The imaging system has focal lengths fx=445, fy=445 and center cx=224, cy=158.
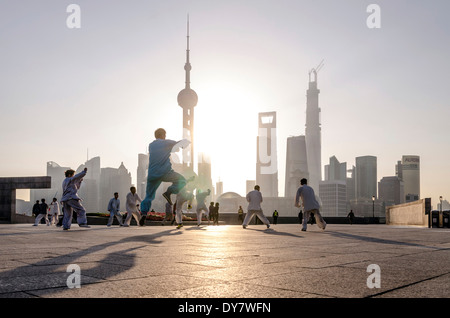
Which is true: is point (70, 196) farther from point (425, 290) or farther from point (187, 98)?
point (187, 98)

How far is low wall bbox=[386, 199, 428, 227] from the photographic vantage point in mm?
28781

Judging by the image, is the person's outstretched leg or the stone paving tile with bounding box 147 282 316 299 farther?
the person's outstretched leg

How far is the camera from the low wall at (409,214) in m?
28.8

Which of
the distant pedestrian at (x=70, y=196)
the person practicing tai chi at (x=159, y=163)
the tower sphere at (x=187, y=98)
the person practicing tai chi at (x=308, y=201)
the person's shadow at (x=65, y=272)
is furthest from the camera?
the tower sphere at (x=187, y=98)

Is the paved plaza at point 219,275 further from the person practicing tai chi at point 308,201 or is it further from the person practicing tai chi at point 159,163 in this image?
the person practicing tai chi at point 308,201

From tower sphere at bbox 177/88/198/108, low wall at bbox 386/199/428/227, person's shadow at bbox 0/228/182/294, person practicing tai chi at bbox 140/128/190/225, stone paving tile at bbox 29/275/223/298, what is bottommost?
low wall at bbox 386/199/428/227

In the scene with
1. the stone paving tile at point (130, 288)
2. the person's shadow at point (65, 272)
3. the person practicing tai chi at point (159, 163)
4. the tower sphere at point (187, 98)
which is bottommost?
the person's shadow at point (65, 272)

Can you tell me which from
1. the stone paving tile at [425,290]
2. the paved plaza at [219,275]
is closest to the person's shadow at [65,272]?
the paved plaza at [219,275]

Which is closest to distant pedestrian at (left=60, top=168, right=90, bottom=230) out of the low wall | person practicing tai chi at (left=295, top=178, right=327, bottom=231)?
person practicing tai chi at (left=295, top=178, right=327, bottom=231)

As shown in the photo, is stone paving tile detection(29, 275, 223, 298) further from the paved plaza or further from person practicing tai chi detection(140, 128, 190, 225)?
person practicing tai chi detection(140, 128, 190, 225)

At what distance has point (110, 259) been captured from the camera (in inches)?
195
